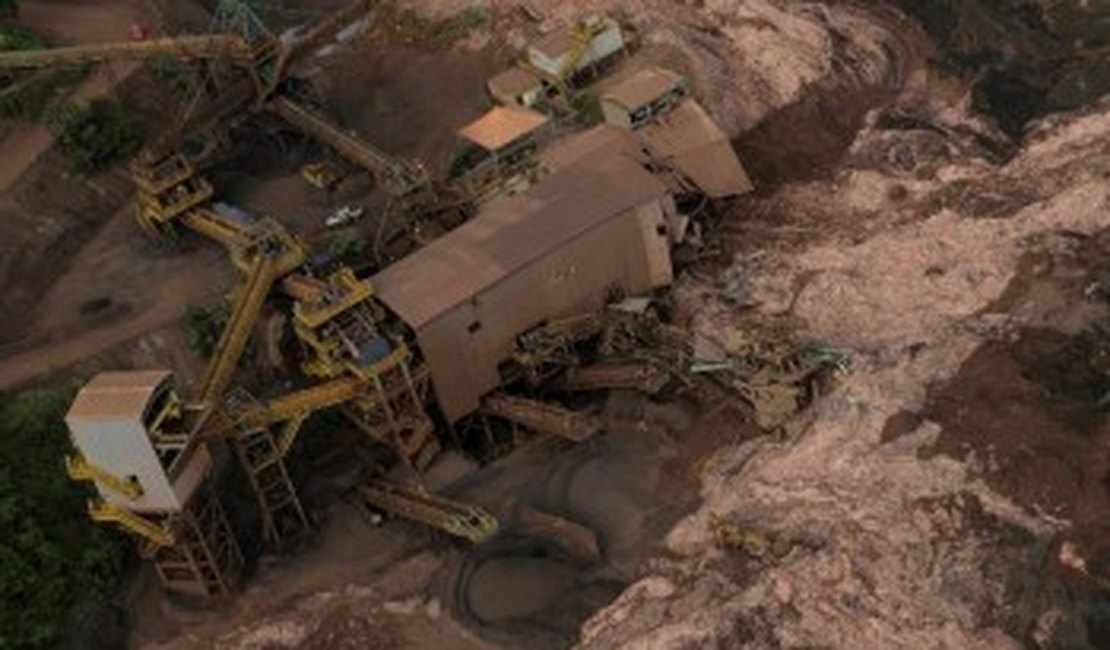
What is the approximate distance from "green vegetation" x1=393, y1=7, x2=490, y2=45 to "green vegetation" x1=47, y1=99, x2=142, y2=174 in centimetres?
1394

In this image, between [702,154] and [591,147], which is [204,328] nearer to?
[591,147]

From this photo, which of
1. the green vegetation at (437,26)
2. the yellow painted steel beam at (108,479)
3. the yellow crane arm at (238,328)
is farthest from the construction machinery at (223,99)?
the yellow painted steel beam at (108,479)

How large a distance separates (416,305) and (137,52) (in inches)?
728

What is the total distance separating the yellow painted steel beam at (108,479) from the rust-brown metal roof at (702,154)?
23.2m

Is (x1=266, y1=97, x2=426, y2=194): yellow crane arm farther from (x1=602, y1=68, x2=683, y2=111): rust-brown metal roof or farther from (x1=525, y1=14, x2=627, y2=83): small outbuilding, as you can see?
(x1=602, y1=68, x2=683, y2=111): rust-brown metal roof

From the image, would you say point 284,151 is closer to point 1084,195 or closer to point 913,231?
point 913,231

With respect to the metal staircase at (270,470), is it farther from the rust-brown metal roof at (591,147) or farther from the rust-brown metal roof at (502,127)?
the rust-brown metal roof at (502,127)

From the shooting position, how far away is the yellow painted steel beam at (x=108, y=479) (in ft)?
149

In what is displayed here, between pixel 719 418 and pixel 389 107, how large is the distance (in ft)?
79.1

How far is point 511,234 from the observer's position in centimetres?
5200

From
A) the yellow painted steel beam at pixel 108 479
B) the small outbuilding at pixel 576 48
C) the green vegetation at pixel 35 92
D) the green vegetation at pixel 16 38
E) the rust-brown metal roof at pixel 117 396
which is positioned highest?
the green vegetation at pixel 16 38

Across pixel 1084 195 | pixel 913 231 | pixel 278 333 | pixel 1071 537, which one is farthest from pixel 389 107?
pixel 1071 537

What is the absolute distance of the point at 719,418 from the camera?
50.7m

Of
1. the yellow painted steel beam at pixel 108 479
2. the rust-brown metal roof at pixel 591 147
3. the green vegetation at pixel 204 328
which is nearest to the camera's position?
the yellow painted steel beam at pixel 108 479
